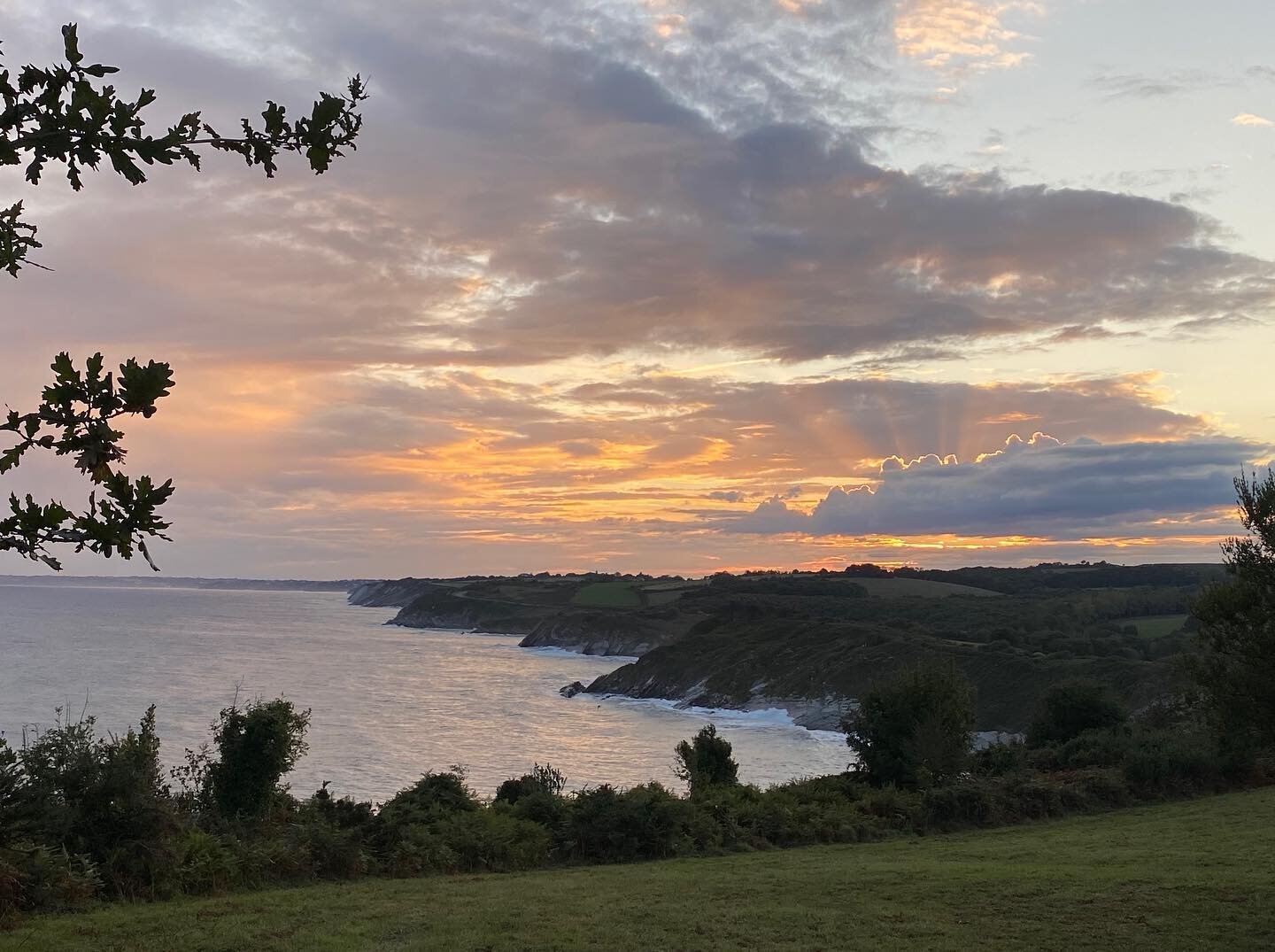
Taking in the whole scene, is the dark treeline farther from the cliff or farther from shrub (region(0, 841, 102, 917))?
the cliff

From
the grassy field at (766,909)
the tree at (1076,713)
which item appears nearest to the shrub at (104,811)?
the grassy field at (766,909)

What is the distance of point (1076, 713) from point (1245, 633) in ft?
89.4

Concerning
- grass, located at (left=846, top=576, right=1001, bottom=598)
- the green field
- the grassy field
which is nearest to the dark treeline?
the grassy field

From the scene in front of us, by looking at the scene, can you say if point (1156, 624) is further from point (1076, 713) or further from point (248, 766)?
point (248, 766)

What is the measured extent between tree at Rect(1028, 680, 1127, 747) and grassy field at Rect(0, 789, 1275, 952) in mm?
20627

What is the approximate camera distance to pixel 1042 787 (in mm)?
25188

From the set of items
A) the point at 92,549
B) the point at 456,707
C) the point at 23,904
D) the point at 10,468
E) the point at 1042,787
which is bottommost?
the point at 456,707

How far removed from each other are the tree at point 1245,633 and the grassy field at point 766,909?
94.4 inches

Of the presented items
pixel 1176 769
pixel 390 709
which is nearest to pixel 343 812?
pixel 1176 769

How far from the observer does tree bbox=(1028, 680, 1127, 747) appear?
37.9 m

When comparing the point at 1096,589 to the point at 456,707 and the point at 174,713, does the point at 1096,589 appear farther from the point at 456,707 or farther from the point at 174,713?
the point at 174,713

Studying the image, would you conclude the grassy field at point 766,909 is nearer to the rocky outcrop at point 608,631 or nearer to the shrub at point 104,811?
the shrub at point 104,811

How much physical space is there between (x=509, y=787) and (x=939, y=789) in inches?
417

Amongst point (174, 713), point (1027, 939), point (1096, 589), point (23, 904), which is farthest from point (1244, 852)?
point (1096, 589)
